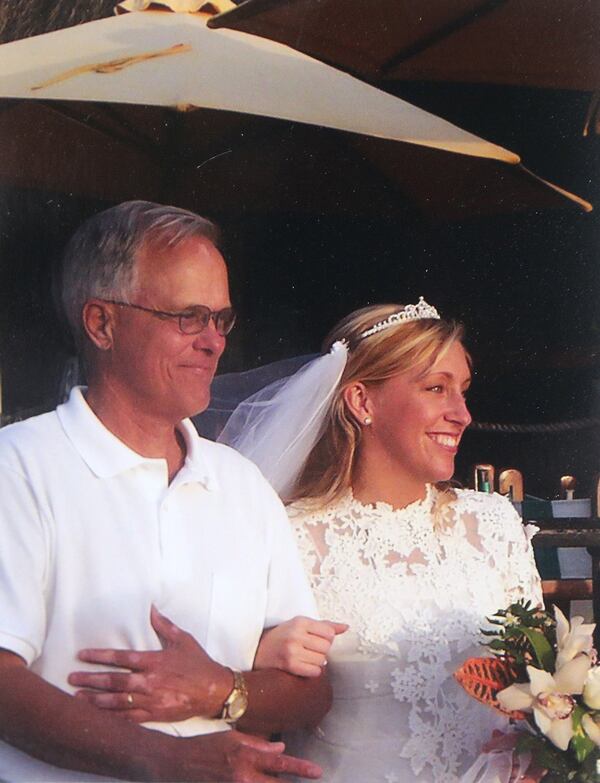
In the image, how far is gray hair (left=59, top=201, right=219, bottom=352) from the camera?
2637mm

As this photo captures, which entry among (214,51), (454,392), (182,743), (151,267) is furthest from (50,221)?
(182,743)

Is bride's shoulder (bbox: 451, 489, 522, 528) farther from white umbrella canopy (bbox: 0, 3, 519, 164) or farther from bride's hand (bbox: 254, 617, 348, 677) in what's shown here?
white umbrella canopy (bbox: 0, 3, 519, 164)

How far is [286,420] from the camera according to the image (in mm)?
2854

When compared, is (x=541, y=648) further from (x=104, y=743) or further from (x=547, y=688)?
(x=104, y=743)

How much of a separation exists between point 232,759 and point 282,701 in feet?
0.59

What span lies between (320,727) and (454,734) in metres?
0.33

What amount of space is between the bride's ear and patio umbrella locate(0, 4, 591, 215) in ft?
1.77

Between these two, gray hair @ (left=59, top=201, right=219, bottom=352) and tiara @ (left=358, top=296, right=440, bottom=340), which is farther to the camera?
tiara @ (left=358, top=296, right=440, bottom=340)

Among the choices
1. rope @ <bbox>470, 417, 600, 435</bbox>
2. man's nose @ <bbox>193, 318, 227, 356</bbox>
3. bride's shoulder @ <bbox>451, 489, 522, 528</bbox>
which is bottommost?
bride's shoulder @ <bbox>451, 489, 522, 528</bbox>

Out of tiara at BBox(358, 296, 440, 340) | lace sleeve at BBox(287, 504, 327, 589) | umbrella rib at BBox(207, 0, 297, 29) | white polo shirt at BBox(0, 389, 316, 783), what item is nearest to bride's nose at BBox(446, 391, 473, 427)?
tiara at BBox(358, 296, 440, 340)

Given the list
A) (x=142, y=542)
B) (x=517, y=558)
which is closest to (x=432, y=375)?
(x=517, y=558)

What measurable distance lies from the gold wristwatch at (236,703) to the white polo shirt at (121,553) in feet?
0.09

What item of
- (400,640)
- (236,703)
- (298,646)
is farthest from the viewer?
(400,640)

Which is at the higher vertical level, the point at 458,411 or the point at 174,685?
the point at 458,411
